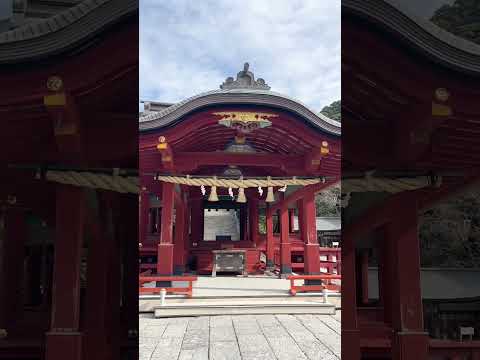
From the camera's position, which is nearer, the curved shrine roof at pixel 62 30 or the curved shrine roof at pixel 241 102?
the curved shrine roof at pixel 62 30

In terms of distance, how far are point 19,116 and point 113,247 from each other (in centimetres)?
72

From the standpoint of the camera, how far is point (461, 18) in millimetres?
1506

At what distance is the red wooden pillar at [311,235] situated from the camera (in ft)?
6.90

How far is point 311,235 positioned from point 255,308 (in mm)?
737

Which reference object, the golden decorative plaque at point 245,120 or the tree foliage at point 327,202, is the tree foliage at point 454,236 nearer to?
the tree foliage at point 327,202

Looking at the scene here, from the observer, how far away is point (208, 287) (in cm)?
231

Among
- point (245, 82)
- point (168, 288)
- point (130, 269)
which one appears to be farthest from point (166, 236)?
point (245, 82)

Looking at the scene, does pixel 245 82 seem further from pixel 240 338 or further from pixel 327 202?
pixel 240 338

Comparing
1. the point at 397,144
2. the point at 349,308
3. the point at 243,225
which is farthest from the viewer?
the point at 243,225

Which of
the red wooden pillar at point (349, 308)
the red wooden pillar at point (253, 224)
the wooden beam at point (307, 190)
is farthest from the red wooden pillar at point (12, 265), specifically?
the red wooden pillar at point (253, 224)

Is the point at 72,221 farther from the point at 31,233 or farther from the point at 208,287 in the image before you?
the point at 208,287

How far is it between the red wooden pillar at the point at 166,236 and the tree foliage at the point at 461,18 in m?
1.65

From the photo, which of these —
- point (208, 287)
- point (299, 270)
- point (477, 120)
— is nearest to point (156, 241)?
point (208, 287)

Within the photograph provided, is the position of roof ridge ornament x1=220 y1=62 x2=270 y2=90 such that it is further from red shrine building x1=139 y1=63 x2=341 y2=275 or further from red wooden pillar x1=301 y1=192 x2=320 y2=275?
red wooden pillar x1=301 y1=192 x2=320 y2=275
